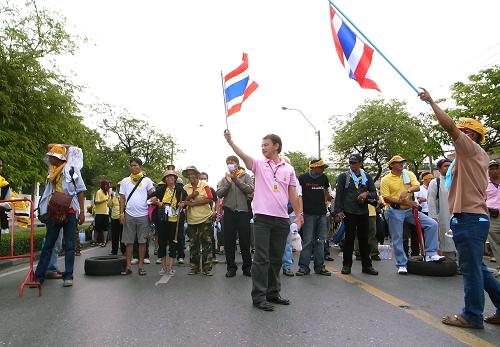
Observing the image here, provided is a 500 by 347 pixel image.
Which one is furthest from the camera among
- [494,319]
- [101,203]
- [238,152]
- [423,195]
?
[101,203]

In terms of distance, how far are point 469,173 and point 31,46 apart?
13486 millimetres

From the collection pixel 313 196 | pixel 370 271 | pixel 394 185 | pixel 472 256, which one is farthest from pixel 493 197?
pixel 472 256

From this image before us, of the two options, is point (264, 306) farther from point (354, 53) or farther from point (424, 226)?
point (424, 226)

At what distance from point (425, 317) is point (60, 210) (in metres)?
5.08

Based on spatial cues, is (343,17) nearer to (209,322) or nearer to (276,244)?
(276,244)

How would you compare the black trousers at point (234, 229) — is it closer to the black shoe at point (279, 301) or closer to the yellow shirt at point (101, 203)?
the black shoe at point (279, 301)

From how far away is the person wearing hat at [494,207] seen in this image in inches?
247

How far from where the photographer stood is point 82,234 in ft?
50.1

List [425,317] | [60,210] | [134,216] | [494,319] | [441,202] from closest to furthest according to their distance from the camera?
[494,319] < [425,317] < [60,210] < [441,202] < [134,216]

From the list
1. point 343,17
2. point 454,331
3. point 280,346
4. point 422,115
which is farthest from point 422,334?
point 422,115

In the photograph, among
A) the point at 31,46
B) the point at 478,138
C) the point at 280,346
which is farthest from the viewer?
the point at 31,46

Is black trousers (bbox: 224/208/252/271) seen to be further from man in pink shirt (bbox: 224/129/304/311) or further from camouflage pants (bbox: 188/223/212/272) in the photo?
man in pink shirt (bbox: 224/129/304/311)

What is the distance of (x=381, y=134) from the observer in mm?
41844

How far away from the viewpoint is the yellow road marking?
150 inches
